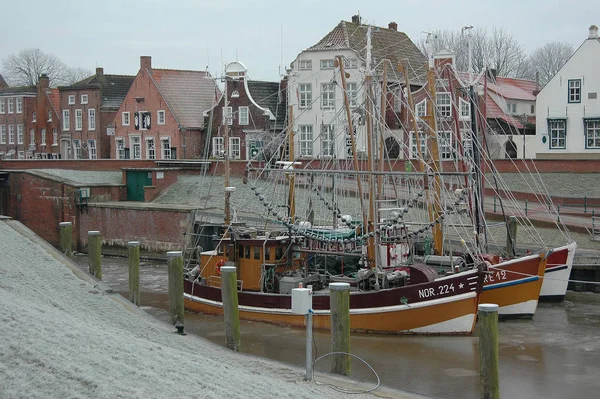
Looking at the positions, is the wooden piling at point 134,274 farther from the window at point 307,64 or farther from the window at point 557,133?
the window at point 557,133

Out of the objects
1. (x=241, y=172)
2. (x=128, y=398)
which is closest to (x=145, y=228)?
(x=241, y=172)

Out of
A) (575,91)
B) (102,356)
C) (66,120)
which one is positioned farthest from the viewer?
(66,120)

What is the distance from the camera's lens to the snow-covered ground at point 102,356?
32.2 ft

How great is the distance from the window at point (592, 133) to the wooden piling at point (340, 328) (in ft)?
114

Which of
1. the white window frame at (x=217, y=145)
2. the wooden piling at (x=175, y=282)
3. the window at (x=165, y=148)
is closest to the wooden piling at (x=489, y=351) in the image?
the wooden piling at (x=175, y=282)

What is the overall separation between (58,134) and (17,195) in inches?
898

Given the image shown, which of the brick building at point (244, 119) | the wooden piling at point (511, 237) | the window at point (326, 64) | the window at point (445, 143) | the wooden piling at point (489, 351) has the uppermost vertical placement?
the window at point (326, 64)

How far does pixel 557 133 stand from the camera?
4694 cm

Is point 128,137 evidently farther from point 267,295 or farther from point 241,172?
point 267,295

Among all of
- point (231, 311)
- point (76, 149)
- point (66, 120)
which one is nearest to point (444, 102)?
point (76, 149)

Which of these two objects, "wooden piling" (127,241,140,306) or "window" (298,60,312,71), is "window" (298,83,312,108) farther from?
"wooden piling" (127,241,140,306)

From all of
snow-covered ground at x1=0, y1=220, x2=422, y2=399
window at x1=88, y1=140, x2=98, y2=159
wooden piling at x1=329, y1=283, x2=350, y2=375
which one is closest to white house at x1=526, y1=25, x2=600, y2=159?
window at x1=88, y1=140, x2=98, y2=159

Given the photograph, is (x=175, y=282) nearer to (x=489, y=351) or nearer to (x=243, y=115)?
(x=489, y=351)

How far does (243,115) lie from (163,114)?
264 inches
